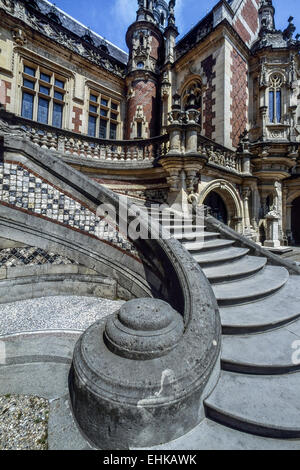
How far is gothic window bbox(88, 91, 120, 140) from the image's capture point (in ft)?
38.3

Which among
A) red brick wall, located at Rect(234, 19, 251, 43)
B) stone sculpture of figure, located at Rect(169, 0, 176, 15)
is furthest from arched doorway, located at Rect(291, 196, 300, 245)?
stone sculpture of figure, located at Rect(169, 0, 176, 15)

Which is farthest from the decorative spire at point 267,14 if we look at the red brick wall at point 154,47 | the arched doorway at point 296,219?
the arched doorway at point 296,219

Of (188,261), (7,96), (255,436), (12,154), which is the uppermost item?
(7,96)

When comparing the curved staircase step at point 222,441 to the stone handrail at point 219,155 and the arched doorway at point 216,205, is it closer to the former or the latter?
the stone handrail at point 219,155

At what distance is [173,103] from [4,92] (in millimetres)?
7530

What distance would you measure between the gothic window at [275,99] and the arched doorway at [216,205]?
6010mm

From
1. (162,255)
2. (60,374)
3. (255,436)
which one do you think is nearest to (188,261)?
(162,255)

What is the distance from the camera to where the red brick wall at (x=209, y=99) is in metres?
10.1

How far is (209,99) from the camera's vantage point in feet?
33.8

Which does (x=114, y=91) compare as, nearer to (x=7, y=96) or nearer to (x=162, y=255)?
(x=7, y=96)

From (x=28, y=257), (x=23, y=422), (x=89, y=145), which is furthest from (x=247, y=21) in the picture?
(x=23, y=422)

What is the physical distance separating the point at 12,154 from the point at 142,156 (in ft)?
17.1

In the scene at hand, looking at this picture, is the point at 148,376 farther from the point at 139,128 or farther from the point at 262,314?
the point at 139,128

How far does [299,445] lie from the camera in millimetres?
1423
